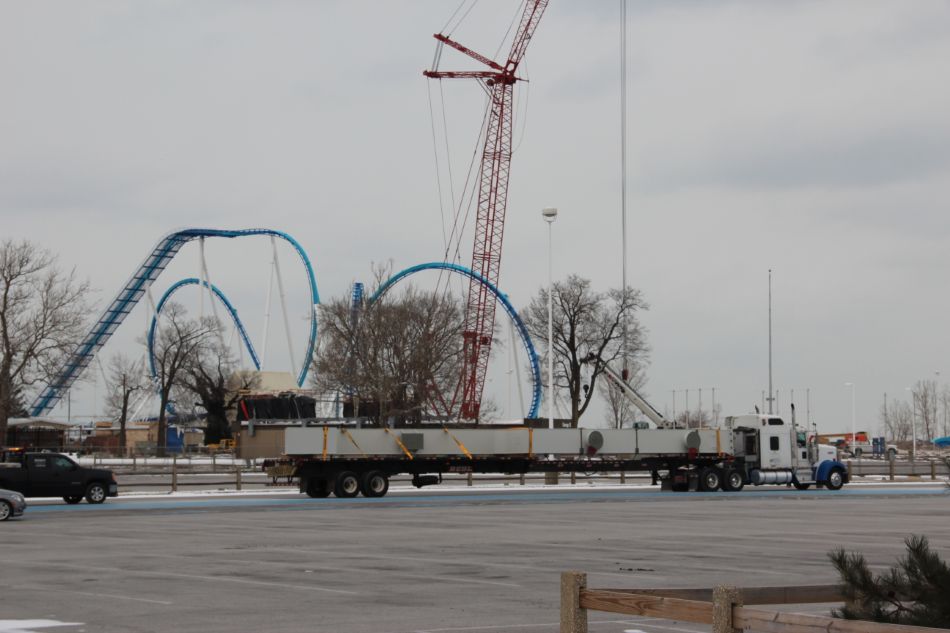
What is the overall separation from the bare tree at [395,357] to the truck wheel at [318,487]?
2879cm

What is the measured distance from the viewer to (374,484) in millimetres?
44438

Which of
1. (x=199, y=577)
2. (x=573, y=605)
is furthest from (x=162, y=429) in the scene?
(x=573, y=605)

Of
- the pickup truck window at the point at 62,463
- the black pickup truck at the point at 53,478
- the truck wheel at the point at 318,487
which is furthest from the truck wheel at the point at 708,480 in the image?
the pickup truck window at the point at 62,463

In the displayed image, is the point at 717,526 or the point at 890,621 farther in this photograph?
the point at 717,526

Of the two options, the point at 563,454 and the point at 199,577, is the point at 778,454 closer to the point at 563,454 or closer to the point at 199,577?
the point at 563,454

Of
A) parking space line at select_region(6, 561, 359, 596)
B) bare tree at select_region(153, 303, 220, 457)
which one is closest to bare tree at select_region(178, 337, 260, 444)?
bare tree at select_region(153, 303, 220, 457)

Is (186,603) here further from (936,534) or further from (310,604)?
(936,534)

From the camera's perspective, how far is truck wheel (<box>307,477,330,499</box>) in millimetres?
44812

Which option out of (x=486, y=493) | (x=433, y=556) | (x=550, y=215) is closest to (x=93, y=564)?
(x=433, y=556)

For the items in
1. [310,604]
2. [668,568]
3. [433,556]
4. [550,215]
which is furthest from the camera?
[550,215]

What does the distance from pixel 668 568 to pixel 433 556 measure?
4.23 m

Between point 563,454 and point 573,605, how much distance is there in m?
40.7

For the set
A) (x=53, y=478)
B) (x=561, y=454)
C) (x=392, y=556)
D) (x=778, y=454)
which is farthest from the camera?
(x=778, y=454)

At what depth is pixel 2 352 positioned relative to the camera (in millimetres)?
67500
